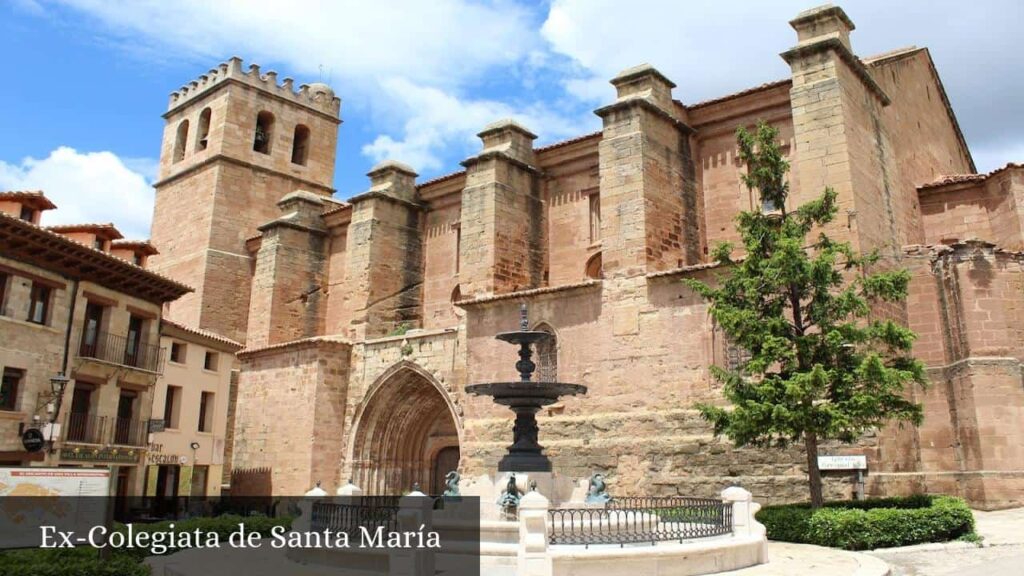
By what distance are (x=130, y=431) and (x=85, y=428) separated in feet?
5.34

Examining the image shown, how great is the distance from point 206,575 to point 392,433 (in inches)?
542

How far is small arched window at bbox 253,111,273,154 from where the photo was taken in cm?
3338

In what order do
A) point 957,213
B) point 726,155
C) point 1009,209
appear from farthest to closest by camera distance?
point 726,155, point 957,213, point 1009,209

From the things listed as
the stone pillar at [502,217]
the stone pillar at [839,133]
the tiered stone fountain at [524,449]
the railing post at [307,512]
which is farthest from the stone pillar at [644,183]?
the railing post at [307,512]

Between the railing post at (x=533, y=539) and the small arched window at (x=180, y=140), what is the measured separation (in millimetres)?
29890

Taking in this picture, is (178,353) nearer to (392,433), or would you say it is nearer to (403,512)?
(392,433)

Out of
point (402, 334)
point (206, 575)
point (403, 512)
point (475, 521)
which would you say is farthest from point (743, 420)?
point (402, 334)

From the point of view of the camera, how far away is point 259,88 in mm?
33250

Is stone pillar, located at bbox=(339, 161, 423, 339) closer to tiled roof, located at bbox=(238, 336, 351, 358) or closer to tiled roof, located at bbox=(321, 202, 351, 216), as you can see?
tiled roof, located at bbox=(238, 336, 351, 358)

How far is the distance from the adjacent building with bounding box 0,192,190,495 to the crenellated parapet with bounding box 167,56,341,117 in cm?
1327

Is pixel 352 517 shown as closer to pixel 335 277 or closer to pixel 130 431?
pixel 130 431

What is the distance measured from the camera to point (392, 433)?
23078mm

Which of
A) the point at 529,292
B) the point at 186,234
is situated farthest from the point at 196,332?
the point at 529,292

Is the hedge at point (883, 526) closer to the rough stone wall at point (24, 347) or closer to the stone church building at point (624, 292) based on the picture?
the stone church building at point (624, 292)
